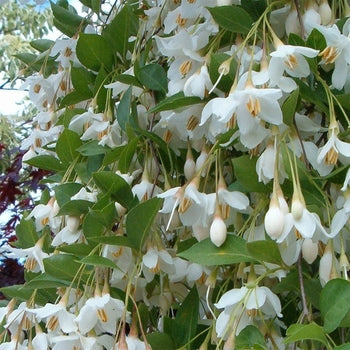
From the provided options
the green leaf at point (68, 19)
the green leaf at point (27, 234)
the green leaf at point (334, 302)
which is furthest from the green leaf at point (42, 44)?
the green leaf at point (334, 302)

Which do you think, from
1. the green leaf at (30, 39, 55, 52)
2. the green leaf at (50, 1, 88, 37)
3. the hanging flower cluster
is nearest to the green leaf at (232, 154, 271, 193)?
the hanging flower cluster

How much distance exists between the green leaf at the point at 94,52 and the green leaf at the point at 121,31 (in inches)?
0.7

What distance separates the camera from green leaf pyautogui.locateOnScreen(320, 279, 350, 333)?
0.61 metres

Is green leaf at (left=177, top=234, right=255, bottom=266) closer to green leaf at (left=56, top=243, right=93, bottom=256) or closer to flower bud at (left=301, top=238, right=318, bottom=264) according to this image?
flower bud at (left=301, top=238, right=318, bottom=264)

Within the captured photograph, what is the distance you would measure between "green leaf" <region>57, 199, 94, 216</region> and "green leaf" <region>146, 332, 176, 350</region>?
191 millimetres

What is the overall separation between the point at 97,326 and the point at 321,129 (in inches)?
14.1

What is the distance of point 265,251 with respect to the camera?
2.17ft

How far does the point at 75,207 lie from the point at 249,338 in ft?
1.04

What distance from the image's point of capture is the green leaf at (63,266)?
0.82 meters

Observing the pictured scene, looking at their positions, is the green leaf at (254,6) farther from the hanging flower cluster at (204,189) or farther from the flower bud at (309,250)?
the flower bud at (309,250)

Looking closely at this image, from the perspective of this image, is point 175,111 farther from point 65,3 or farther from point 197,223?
point 65,3

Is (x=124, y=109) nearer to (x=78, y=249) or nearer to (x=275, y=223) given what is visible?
(x=78, y=249)

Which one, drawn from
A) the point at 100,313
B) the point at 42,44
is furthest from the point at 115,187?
the point at 42,44

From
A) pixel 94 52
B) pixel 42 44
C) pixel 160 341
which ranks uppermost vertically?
pixel 94 52
